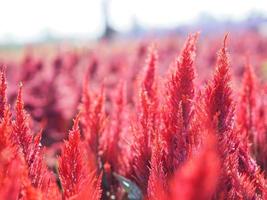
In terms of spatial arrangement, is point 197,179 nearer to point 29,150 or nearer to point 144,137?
point 29,150


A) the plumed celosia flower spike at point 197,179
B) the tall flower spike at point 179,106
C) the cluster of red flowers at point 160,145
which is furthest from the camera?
the tall flower spike at point 179,106

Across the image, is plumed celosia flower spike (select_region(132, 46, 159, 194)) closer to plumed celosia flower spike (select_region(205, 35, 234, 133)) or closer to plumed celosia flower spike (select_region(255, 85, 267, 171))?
plumed celosia flower spike (select_region(205, 35, 234, 133))

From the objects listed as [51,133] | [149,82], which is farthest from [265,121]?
[51,133]

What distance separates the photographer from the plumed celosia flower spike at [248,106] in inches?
83.2

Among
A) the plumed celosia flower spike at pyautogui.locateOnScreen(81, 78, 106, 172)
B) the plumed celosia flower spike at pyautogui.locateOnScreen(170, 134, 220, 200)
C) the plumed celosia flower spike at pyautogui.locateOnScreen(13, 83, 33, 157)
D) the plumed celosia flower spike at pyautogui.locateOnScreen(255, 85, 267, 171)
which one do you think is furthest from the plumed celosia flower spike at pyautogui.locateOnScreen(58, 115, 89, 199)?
the plumed celosia flower spike at pyautogui.locateOnScreen(255, 85, 267, 171)

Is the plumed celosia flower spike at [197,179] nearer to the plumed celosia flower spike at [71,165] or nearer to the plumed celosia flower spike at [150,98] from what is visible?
the plumed celosia flower spike at [71,165]

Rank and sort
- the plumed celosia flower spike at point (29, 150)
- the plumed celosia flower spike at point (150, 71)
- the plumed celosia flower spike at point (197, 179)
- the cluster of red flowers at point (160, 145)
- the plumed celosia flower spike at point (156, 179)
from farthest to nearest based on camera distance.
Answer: the plumed celosia flower spike at point (150, 71)
the plumed celosia flower spike at point (29, 150)
the plumed celosia flower spike at point (156, 179)
the cluster of red flowers at point (160, 145)
the plumed celosia flower spike at point (197, 179)

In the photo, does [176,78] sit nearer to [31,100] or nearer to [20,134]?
[20,134]

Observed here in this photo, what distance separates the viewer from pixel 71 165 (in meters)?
1.33

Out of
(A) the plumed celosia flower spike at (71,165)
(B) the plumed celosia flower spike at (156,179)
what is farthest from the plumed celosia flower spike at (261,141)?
(A) the plumed celosia flower spike at (71,165)

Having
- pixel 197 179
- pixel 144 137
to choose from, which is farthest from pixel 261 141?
pixel 197 179

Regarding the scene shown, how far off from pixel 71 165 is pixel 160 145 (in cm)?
23

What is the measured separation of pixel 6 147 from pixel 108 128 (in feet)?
3.37

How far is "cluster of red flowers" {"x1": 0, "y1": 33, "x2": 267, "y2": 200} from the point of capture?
Result: 114 cm
